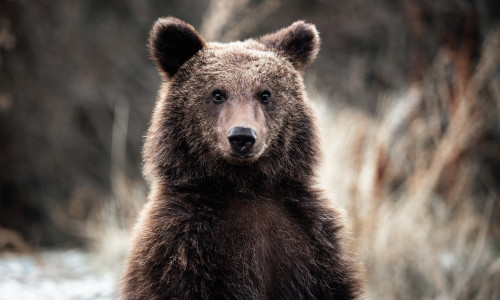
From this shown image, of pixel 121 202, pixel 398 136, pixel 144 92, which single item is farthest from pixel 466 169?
pixel 144 92

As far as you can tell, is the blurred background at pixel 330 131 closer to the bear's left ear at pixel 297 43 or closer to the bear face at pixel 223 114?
the bear face at pixel 223 114

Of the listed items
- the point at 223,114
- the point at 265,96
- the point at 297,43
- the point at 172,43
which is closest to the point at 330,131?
the point at 297,43

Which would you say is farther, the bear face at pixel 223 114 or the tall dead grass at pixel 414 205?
the tall dead grass at pixel 414 205

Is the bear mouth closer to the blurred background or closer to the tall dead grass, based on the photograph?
the blurred background

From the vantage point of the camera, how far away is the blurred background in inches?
220

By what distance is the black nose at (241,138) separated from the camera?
2893mm

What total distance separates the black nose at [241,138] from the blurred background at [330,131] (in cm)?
85

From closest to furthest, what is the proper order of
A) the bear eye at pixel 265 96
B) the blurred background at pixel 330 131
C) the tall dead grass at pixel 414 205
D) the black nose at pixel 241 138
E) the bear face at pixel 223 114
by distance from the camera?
the black nose at pixel 241 138 < the bear face at pixel 223 114 < the bear eye at pixel 265 96 < the tall dead grass at pixel 414 205 < the blurred background at pixel 330 131

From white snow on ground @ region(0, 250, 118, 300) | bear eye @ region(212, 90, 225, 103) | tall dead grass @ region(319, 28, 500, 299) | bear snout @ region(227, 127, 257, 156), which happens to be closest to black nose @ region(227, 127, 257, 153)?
bear snout @ region(227, 127, 257, 156)

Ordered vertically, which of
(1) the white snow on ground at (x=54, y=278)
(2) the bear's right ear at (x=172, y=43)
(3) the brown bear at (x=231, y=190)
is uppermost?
(2) the bear's right ear at (x=172, y=43)

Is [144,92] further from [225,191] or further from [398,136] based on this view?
[225,191]

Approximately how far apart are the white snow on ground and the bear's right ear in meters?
2.49

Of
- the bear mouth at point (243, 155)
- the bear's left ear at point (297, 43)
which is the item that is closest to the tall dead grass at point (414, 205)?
the bear's left ear at point (297, 43)

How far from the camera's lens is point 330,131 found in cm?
642
